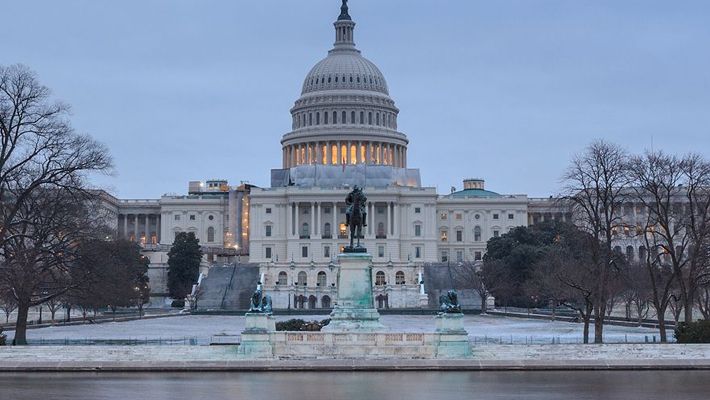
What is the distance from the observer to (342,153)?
194m

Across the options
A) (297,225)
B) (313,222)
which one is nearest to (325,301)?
(313,222)

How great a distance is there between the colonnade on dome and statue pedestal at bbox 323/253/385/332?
13710cm

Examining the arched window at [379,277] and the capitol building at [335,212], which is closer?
the arched window at [379,277]

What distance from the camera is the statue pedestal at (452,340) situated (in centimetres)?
4981

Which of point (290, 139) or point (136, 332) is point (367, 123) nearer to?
point (290, 139)

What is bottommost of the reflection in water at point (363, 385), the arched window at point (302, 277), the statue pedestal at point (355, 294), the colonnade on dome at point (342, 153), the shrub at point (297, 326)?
the reflection in water at point (363, 385)

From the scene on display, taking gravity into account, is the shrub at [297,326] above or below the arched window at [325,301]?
below

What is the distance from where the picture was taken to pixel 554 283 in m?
94.3

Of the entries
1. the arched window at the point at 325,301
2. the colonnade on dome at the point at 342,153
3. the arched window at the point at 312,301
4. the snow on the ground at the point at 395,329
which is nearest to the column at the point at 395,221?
the colonnade on dome at the point at 342,153

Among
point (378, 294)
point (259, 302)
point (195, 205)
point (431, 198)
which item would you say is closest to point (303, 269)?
point (378, 294)

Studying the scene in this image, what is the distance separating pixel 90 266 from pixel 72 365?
15.1 m

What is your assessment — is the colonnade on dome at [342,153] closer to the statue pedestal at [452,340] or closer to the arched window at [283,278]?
the arched window at [283,278]

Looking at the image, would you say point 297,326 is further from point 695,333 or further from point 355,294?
point 695,333

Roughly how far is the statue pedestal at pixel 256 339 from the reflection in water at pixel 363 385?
4.36 metres
